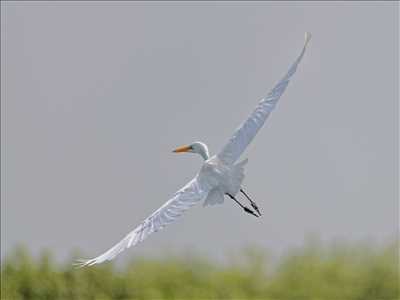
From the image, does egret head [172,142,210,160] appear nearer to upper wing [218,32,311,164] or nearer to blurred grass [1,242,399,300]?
upper wing [218,32,311,164]

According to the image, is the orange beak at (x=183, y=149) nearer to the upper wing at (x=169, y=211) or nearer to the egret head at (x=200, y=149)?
the egret head at (x=200, y=149)

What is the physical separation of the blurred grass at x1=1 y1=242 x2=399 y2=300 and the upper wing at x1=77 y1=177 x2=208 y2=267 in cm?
654

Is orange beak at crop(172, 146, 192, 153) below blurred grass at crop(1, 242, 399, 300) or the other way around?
below

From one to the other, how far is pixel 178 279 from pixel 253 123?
22.3 ft

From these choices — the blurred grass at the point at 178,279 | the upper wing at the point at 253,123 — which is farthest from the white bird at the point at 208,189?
the blurred grass at the point at 178,279

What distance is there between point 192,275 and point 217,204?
7108 millimetres

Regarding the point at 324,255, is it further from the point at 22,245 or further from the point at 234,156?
the point at 234,156

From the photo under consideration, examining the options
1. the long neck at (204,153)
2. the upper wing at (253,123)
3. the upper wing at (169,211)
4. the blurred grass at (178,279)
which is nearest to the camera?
the upper wing at (169,211)

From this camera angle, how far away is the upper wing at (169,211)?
4539 millimetres

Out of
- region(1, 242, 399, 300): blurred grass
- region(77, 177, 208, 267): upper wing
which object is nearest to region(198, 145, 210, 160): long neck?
region(77, 177, 208, 267): upper wing

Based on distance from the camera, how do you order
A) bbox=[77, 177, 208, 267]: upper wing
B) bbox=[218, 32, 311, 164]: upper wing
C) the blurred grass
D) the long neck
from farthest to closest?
the blurred grass < the long neck < bbox=[218, 32, 311, 164]: upper wing < bbox=[77, 177, 208, 267]: upper wing

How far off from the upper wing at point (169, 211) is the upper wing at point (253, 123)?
0.25 metres

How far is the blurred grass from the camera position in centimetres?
1153

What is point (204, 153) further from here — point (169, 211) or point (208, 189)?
point (169, 211)
